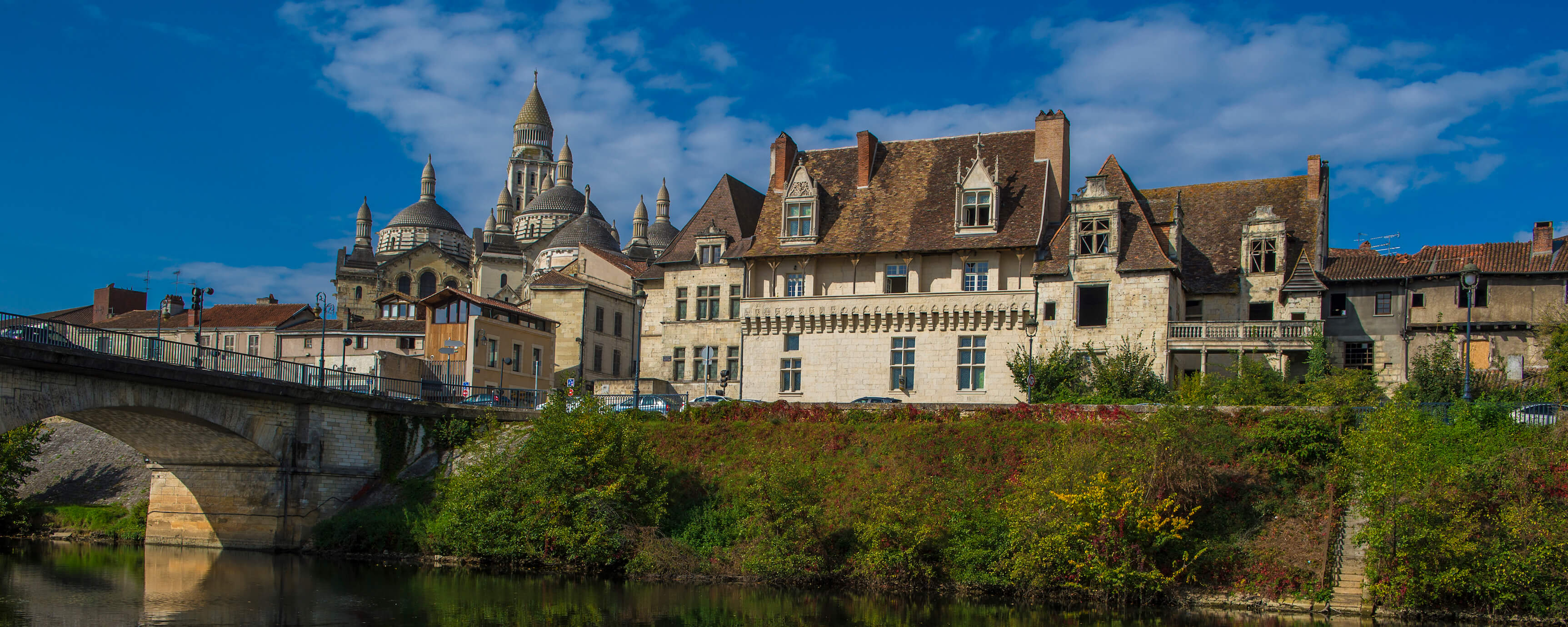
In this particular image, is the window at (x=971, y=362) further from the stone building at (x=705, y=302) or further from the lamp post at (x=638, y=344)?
the lamp post at (x=638, y=344)

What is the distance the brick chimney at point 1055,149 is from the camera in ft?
165

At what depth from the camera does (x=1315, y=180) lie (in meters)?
47.9

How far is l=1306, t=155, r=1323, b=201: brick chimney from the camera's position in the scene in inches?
1879

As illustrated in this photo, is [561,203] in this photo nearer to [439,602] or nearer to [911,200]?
[911,200]

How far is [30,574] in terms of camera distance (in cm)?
3291

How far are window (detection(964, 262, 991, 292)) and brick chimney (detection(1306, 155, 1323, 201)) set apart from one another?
42.7 ft

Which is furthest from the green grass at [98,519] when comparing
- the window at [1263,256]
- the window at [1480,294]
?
the window at [1480,294]

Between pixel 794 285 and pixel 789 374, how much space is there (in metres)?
3.90

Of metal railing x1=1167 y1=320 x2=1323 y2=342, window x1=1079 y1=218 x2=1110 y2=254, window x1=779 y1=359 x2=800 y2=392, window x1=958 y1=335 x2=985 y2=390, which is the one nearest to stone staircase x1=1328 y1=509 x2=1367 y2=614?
metal railing x1=1167 y1=320 x2=1323 y2=342

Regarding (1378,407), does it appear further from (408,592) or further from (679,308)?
(679,308)

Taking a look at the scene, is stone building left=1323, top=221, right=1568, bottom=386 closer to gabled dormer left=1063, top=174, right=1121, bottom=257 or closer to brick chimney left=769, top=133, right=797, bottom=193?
gabled dormer left=1063, top=174, right=1121, bottom=257

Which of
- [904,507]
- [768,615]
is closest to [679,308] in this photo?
[904,507]

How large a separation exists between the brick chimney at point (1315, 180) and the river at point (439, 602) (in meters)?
24.5

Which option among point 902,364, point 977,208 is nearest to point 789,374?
point 902,364
